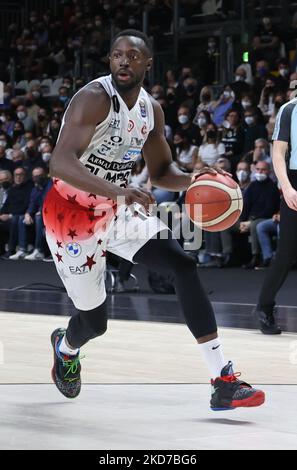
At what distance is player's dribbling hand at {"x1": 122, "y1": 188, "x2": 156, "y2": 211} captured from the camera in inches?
190

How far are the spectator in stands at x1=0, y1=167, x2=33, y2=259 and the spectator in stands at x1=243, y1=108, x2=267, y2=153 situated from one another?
3.95 metres

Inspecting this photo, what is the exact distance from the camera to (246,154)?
51.3 feet

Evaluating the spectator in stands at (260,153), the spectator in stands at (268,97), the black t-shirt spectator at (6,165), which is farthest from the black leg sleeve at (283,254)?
the black t-shirt spectator at (6,165)

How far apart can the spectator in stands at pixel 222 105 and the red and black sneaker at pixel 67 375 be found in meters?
12.3

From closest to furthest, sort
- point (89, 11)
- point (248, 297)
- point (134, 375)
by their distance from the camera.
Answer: point (134, 375)
point (248, 297)
point (89, 11)

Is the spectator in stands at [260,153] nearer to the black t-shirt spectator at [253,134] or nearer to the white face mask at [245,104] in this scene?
the black t-shirt spectator at [253,134]

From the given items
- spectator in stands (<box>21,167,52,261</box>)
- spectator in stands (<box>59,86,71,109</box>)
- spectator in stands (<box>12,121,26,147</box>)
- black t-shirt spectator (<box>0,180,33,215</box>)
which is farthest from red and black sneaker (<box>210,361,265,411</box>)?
spectator in stands (<box>59,86,71,109</box>)

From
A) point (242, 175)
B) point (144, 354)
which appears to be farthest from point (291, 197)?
point (242, 175)

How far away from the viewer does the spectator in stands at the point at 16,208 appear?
18.1 meters

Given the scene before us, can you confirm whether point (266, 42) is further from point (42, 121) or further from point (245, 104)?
point (42, 121)

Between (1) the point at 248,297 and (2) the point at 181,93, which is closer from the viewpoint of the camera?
(1) the point at 248,297
